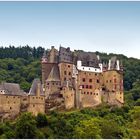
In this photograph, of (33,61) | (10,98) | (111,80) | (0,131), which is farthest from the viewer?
(33,61)

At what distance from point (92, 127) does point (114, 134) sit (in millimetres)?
2785

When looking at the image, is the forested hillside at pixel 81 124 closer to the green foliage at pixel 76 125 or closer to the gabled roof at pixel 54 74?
the green foliage at pixel 76 125

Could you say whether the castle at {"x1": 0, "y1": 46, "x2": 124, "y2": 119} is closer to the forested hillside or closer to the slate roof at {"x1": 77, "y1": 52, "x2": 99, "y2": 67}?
the slate roof at {"x1": 77, "y1": 52, "x2": 99, "y2": 67}

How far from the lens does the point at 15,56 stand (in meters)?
110

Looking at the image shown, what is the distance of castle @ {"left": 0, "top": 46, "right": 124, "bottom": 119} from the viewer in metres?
59.2

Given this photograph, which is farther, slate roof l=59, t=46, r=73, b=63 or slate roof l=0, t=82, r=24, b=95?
slate roof l=59, t=46, r=73, b=63

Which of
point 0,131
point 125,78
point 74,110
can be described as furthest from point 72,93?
point 125,78

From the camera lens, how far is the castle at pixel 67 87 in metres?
59.2

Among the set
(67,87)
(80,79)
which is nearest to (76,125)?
(67,87)

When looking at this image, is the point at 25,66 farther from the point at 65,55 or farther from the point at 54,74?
the point at 54,74

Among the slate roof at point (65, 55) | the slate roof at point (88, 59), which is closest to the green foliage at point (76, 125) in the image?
the slate roof at point (88, 59)

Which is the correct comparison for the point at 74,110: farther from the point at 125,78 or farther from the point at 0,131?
the point at 125,78

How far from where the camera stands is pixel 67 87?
6172cm

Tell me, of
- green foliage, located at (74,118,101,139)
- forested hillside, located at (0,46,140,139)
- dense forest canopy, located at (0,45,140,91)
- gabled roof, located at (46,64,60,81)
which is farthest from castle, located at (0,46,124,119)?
dense forest canopy, located at (0,45,140,91)
